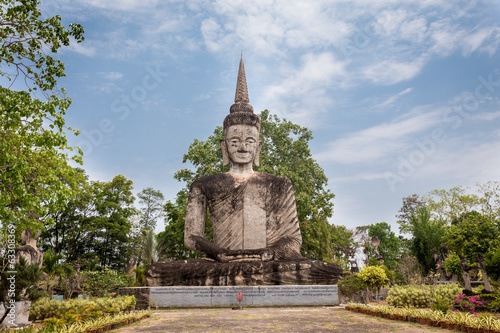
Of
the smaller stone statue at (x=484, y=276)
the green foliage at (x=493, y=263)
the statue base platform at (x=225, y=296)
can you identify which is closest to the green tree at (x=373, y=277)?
the statue base platform at (x=225, y=296)

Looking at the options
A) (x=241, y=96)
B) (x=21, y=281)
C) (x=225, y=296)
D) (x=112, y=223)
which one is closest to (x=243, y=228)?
(x=225, y=296)

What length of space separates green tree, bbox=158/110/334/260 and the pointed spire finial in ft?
14.0

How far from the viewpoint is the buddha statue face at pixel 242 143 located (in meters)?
13.8

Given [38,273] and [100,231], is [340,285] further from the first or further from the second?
[100,231]

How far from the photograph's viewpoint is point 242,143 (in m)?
13.8

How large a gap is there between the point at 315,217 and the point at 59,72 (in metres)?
13.5

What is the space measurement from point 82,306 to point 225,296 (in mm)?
3281

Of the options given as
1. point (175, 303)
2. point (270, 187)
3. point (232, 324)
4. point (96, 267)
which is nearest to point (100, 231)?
point (96, 267)

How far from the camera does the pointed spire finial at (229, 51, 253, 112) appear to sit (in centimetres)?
1443

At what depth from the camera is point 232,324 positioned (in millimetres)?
5711

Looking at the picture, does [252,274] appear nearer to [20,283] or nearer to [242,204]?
[242,204]

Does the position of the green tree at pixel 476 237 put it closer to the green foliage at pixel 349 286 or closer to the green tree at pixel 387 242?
the green foliage at pixel 349 286

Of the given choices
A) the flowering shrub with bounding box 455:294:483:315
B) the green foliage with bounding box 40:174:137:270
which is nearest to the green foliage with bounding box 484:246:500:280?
the flowering shrub with bounding box 455:294:483:315

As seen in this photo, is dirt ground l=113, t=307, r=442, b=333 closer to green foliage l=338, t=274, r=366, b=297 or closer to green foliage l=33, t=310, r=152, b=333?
green foliage l=33, t=310, r=152, b=333
